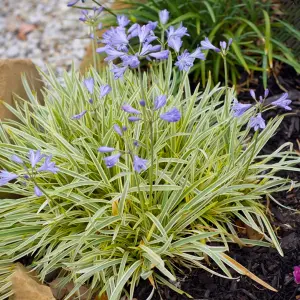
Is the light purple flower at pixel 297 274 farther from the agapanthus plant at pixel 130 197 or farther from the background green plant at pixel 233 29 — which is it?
the background green plant at pixel 233 29

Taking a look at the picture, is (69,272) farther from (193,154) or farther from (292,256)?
(292,256)

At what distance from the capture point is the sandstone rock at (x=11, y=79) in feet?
10.0

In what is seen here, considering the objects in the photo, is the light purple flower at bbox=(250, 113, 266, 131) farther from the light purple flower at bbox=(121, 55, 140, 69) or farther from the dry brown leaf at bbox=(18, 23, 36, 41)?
the dry brown leaf at bbox=(18, 23, 36, 41)

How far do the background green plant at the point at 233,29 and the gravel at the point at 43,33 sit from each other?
860 millimetres

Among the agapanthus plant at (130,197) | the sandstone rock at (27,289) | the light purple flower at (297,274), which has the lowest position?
the light purple flower at (297,274)

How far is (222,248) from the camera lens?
2.29 meters

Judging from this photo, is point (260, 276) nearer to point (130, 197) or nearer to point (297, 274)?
point (297, 274)

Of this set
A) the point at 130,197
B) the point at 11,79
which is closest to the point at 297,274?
the point at 130,197

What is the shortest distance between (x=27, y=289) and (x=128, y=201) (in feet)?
1.96

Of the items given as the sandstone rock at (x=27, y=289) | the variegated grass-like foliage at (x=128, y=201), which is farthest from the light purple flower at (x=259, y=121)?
the sandstone rock at (x=27, y=289)

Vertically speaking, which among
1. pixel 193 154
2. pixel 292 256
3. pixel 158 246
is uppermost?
pixel 193 154

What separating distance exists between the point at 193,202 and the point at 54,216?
26.5 inches

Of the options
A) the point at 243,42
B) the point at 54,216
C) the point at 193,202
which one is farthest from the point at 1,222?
the point at 243,42

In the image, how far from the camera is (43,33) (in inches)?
186
